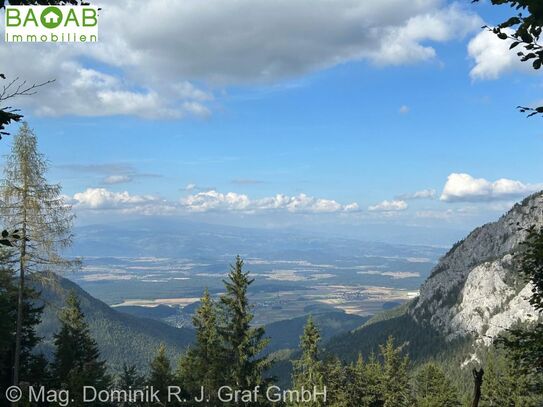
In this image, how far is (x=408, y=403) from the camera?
48031 mm

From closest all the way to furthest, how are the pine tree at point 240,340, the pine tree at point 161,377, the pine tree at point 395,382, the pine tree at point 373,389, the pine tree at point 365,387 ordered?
the pine tree at point 240,340 → the pine tree at point 161,377 → the pine tree at point 365,387 → the pine tree at point 373,389 → the pine tree at point 395,382

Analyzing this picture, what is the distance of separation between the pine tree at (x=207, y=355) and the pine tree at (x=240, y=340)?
0.83 m

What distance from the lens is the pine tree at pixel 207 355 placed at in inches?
1242

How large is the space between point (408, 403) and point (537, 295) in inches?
1540

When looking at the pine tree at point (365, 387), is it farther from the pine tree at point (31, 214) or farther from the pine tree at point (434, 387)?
the pine tree at point (31, 214)

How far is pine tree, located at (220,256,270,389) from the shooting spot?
30.4 m

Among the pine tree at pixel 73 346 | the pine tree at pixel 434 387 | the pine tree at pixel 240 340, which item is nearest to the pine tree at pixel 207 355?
the pine tree at pixel 240 340

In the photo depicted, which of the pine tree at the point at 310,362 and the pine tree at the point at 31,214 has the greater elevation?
the pine tree at the point at 31,214

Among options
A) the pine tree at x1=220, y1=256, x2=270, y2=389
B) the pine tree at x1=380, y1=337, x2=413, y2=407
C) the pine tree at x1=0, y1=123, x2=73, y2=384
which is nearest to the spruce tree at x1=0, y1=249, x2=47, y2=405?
the pine tree at x1=0, y1=123, x2=73, y2=384

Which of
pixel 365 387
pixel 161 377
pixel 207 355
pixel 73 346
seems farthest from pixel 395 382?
pixel 73 346

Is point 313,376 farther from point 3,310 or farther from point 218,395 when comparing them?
point 3,310

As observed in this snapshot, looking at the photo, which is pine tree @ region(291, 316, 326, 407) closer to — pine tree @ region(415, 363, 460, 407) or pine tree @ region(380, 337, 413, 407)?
pine tree @ region(380, 337, 413, 407)

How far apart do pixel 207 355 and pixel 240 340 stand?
4.45m

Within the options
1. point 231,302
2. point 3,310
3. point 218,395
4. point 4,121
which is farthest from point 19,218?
point 4,121
